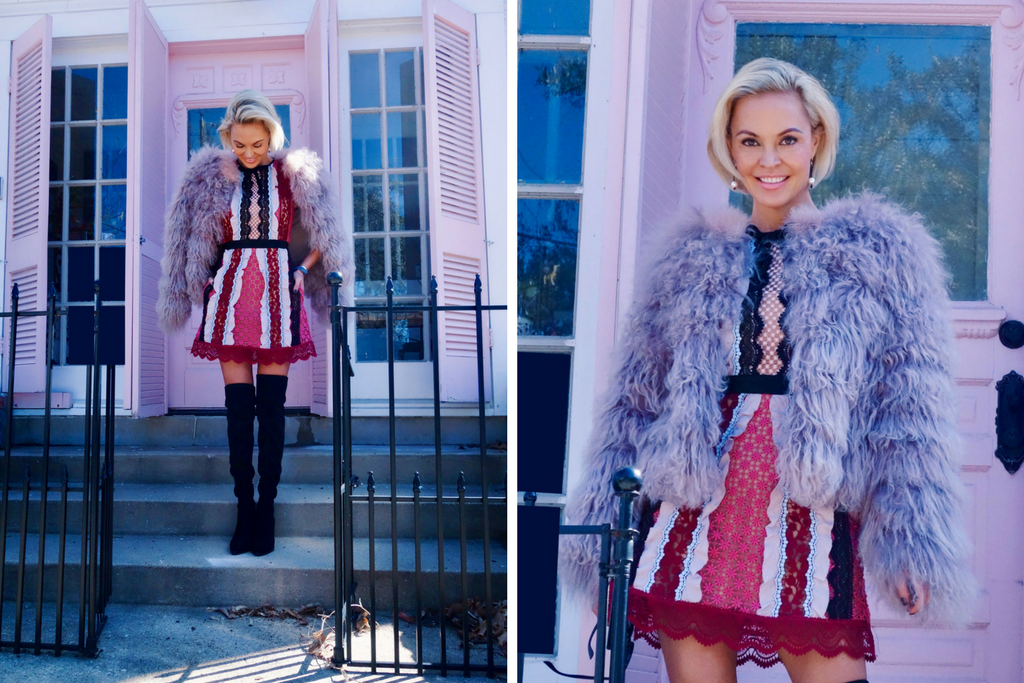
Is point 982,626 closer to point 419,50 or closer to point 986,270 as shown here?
point 986,270

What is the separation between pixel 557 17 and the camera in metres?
2.10

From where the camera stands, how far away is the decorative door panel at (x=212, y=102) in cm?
366

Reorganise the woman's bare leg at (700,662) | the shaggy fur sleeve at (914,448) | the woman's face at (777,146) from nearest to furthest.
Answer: the shaggy fur sleeve at (914,448) < the woman's bare leg at (700,662) < the woman's face at (777,146)

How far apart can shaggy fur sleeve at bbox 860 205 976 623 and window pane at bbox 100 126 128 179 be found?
3484 millimetres

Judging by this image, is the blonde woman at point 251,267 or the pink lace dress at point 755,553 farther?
the blonde woman at point 251,267

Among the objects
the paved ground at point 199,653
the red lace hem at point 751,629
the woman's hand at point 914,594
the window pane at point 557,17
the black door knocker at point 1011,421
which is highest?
the window pane at point 557,17

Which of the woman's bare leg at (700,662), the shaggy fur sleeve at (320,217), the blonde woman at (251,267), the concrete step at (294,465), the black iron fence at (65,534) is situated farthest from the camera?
the concrete step at (294,465)

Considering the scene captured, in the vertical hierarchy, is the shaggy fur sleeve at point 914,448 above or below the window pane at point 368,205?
below

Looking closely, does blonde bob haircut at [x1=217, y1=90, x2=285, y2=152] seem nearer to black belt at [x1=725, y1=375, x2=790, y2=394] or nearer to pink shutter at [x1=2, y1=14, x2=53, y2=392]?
pink shutter at [x1=2, y1=14, x2=53, y2=392]

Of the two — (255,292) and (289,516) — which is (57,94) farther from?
(289,516)

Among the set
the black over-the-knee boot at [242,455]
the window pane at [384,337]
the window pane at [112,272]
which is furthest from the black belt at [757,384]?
the window pane at [112,272]

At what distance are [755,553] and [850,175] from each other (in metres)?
1.31

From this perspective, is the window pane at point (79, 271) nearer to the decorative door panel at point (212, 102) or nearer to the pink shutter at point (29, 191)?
the pink shutter at point (29, 191)

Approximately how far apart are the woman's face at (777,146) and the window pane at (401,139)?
7.57ft
